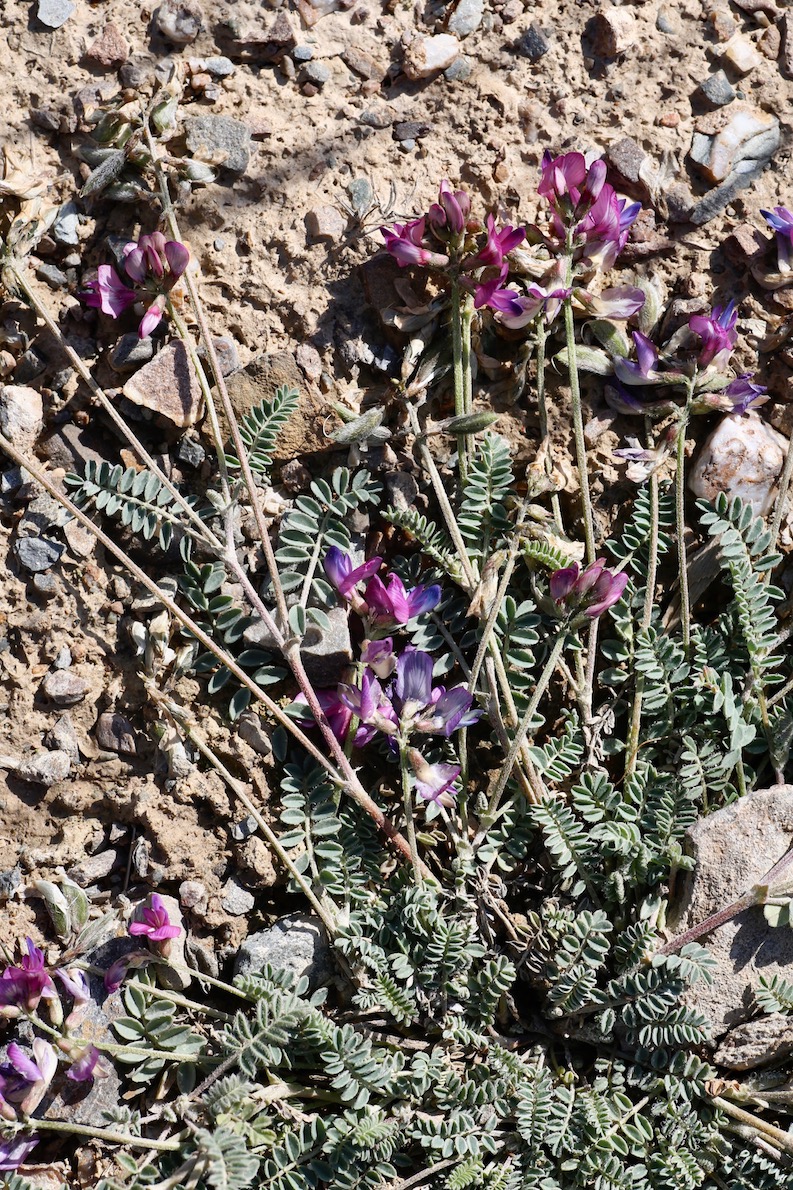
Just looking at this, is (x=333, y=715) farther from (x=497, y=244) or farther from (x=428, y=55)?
(x=428, y=55)

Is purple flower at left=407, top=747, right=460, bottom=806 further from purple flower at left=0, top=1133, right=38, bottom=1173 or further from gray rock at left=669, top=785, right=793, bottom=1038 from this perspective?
purple flower at left=0, top=1133, right=38, bottom=1173

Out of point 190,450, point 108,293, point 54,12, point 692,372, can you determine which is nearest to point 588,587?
point 692,372

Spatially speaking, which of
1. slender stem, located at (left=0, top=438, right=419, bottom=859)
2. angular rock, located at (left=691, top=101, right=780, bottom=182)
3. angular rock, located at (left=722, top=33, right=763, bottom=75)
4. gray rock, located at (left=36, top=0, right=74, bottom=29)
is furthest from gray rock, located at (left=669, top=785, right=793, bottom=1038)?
gray rock, located at (left=36, top=0, right=74, bottom=29)

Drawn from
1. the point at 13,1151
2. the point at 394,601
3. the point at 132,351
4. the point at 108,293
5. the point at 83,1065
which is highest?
the point at 108,293

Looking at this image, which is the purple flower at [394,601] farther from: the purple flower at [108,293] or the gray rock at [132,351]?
the purple flower at [108,293]

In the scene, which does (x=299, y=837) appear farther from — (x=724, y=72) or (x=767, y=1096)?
(x=724, y=72)

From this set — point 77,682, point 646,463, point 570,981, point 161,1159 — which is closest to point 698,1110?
point 570,981

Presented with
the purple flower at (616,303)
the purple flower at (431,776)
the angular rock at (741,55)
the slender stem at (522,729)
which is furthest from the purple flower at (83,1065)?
the angular rock at (741,55)
